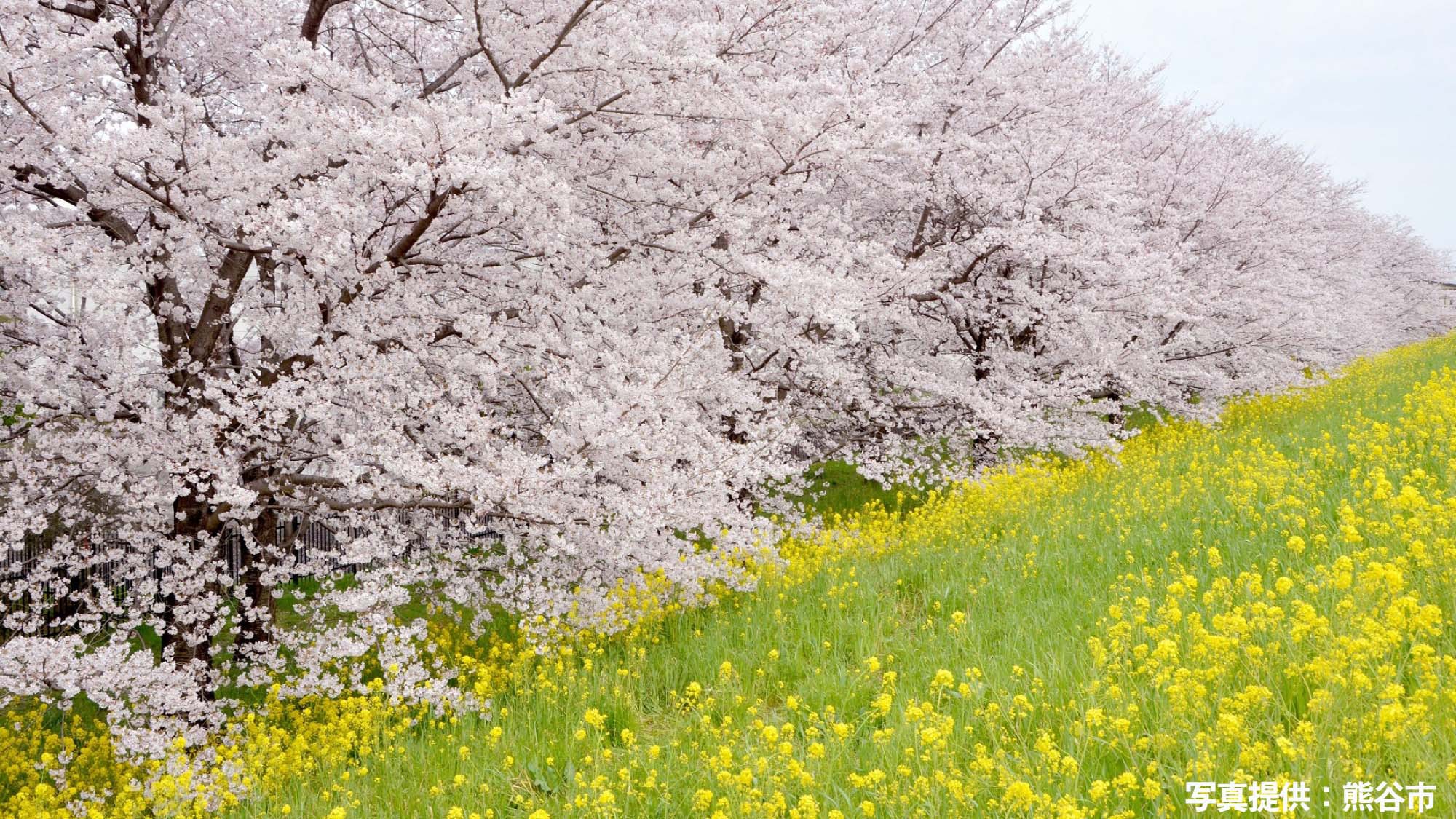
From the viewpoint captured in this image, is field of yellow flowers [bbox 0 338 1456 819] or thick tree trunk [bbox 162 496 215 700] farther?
thick tree trunk [bbox 162 496 215 700]

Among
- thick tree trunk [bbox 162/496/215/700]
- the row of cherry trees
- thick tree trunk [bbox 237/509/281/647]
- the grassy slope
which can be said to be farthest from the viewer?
thick tree trunk [bbox 237/509/281/647]

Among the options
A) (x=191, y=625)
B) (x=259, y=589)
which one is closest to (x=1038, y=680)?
(x=191, y=625)

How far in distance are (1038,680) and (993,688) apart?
21 centimetres

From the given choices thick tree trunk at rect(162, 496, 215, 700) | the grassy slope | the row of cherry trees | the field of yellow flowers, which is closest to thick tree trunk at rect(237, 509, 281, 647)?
the row of cherry trees

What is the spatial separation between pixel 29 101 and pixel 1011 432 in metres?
10.3

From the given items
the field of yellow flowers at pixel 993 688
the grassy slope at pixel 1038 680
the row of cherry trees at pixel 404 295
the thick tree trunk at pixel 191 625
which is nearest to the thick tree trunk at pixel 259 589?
the row of cherry trees at pixel 404 295

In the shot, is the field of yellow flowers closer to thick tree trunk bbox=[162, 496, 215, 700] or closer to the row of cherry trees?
thick tree trunk bbox=[162, 496, 215, 700]

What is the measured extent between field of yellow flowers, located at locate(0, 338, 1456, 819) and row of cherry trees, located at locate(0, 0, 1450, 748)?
0.76m

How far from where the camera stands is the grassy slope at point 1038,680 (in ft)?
9.68

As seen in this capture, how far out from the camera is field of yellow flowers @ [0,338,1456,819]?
2.98 metres

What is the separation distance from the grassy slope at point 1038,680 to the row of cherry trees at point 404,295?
1083 millimetres

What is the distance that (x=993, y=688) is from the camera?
3947 mm

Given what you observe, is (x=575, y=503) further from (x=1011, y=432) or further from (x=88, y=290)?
(x=1011, y=432)

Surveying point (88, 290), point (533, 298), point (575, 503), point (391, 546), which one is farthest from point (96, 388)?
point (575, 503)
